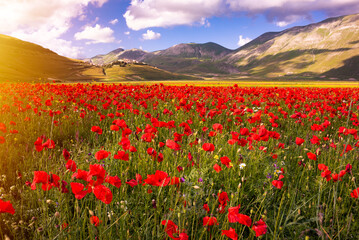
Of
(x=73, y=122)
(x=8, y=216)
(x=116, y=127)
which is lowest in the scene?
(x=8, y=216)

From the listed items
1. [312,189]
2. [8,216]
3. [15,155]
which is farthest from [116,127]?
[312,189]

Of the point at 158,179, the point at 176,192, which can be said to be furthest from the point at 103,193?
the point at 176,192

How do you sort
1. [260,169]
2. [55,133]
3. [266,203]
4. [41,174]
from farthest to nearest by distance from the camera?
[55,133] < [260,169] < [266,203] < [41,174]

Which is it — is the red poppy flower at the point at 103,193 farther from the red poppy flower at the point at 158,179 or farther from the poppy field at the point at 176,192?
the red poppy flower at the point at 158,179

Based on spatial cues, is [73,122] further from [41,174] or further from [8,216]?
[41,174]

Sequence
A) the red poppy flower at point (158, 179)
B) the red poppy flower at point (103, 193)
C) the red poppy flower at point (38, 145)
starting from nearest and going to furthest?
the red poppy flower at point (103, 193)
the red poppy flower at point (158, 179)
the red poppy flower at point (38, 145)

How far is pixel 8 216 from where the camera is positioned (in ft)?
7.97

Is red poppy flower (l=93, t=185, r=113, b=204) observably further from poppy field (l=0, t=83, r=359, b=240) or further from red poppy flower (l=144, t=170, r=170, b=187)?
red poppy flower (l=144, t=170, r=170, b=187)

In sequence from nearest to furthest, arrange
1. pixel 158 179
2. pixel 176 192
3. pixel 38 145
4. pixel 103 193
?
pixel 103 193 < pixel 158 179 < pixel 38 145 < pixel 176 192

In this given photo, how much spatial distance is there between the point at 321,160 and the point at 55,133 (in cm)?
587

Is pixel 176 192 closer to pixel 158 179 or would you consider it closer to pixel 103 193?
pixel 158 179

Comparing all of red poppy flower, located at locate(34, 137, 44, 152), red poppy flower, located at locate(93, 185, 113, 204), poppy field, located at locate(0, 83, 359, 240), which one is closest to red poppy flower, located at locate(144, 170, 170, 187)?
poppy field, located at locate(0, 83, 359, 240)

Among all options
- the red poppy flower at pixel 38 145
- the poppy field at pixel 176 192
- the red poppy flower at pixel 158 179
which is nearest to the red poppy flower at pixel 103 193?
the poppy field at pixel 176 192

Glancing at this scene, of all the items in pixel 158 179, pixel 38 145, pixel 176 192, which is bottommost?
pixel 176 192
